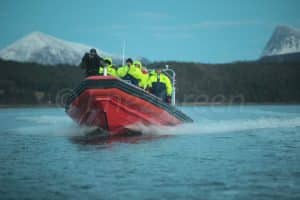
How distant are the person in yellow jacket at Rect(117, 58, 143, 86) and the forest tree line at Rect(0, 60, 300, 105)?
4455 cm

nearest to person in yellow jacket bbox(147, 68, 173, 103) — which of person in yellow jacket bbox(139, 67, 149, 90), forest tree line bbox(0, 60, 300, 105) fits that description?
person in yellow jacket bbox(139, 67, 149, 90)

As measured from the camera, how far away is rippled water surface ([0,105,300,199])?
7277mm

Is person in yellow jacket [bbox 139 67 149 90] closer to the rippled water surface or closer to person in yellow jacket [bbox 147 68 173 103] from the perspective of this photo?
person in yellow jacket [bbox 147 68 173 103]

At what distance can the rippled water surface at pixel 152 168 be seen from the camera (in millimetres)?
7277

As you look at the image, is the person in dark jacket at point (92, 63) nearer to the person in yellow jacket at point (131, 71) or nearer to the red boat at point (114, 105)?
the red boat at point (114, 105)

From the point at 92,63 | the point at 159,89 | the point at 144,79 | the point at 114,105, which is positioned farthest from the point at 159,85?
the point at 92,63

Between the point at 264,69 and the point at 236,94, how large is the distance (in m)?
8.88

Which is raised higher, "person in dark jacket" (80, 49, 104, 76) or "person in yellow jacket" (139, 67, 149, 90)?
"person in dark jacket" (80, 49, 104, 76)

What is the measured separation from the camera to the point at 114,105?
583 inches

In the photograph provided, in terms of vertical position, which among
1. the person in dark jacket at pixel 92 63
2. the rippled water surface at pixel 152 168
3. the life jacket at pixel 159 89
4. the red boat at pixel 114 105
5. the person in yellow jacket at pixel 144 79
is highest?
the person in dark jacket at pixel 92 63

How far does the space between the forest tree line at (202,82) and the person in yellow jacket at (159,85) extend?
1729 inches

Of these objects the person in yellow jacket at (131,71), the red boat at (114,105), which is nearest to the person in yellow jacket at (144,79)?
the person in yellow jacket at (131,71)

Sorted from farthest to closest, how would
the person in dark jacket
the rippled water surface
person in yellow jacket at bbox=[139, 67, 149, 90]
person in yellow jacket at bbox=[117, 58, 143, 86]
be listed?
person in yellow jacket at bbox=[139, 67, 149, 90], person in yellow jacket at bbox=[117, 58, 143, 86], the person in dark jacket, the rippled water surface

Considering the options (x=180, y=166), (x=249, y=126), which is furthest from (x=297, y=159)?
(x=249, y=126)
